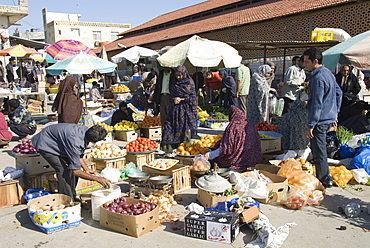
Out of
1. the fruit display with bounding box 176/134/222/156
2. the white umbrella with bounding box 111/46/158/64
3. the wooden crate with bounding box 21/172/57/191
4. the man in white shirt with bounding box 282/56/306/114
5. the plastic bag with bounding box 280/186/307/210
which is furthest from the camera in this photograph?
the white umbrella with bounding box 111/46/158/64

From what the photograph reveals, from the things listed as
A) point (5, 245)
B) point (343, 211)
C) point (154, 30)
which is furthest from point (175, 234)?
point (154, 30)

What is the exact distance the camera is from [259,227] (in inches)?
148

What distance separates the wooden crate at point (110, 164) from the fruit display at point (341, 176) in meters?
3.53

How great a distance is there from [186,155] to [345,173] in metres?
2.57

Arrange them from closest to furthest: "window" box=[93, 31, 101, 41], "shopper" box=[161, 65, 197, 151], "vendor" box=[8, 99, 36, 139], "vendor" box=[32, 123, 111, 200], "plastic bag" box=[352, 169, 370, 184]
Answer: "vendor" box=[32, 123, 111, 200] → "plastic bag" box=[352, 169, 370, 184] → "shopper" box=[161, 65, 197, 151] → "vendor" box=[8, 99, 36, 139] → "window" box=[93, 31, 101, 41]

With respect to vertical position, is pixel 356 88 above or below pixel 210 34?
below

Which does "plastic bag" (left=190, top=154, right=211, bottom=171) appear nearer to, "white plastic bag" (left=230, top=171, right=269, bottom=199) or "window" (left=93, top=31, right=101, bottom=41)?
"white plastic bag" (left=230, top=171, right=269, bottom=199)

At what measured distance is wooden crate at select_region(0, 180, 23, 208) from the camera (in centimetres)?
475

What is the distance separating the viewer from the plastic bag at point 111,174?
5.55 meters

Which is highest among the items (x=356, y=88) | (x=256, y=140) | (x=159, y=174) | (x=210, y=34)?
(x=210, y=34)

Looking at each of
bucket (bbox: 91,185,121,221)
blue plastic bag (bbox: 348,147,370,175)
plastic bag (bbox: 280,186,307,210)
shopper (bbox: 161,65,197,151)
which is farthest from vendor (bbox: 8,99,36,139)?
blue plastic bag (bbox: 348,147,370,175)

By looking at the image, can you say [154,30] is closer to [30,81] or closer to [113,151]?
[30,81]

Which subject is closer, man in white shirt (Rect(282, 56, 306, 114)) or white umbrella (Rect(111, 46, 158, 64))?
man in white shirt (Rect(282, 56, 306, 114))

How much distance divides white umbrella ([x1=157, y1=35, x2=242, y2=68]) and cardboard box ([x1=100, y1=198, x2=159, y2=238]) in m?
4.16
